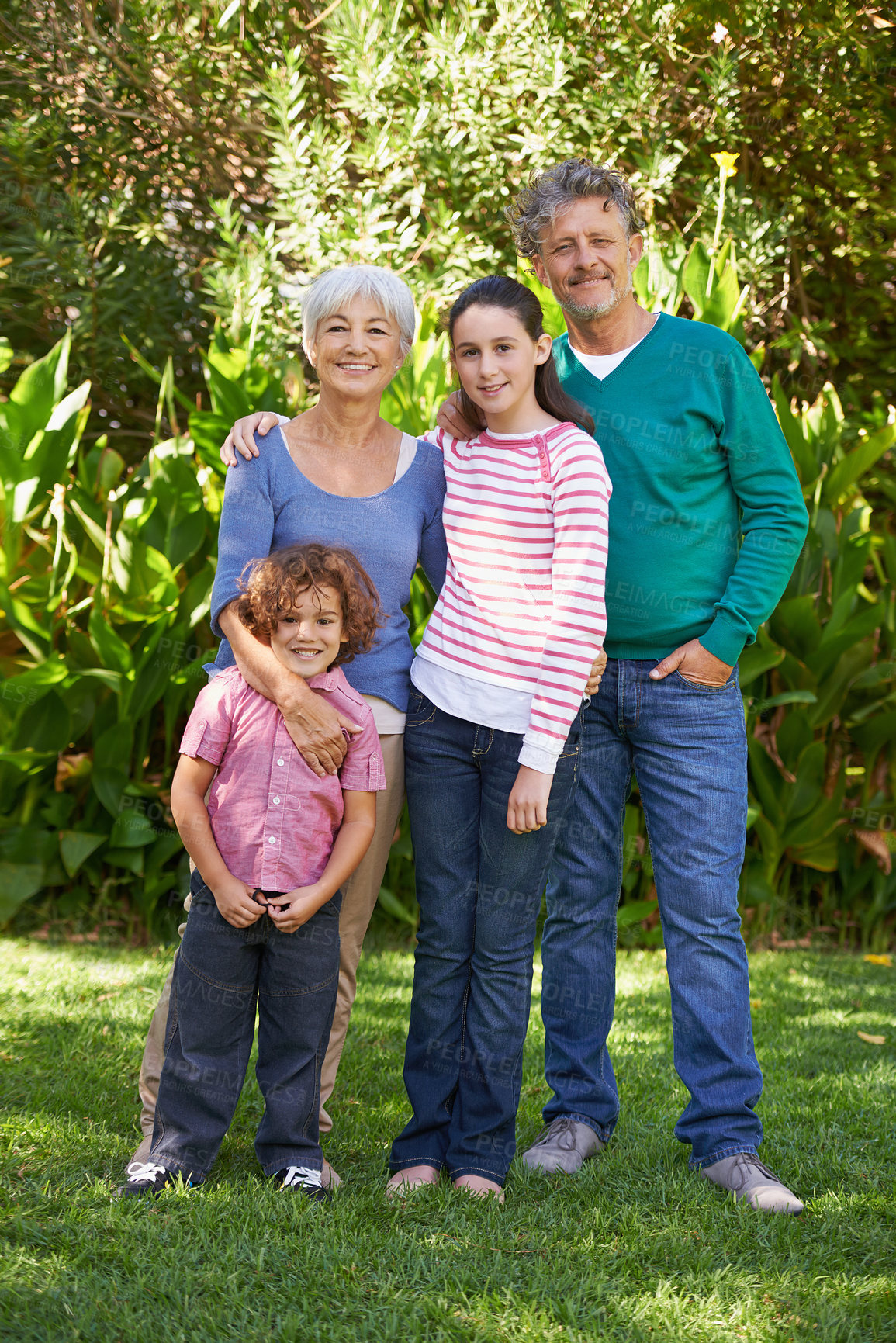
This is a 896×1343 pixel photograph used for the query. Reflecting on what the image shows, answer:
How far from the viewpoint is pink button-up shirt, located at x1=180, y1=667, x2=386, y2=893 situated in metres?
2.15

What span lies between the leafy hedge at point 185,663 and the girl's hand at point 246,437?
1.74 m

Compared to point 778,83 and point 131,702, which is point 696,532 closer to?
point 131,702

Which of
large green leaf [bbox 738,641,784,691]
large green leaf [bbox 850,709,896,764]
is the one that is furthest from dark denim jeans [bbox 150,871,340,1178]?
large green leaf [bbox 850,709,896,764]

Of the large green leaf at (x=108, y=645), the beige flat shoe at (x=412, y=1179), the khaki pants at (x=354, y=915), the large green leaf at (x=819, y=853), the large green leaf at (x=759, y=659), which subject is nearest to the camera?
the beige flat shoe at (x=412, y=1179)

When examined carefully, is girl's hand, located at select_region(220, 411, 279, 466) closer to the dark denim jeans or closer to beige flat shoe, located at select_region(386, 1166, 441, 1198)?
the dark denim jeans

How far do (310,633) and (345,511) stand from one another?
0.28 metres

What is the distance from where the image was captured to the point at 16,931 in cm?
419

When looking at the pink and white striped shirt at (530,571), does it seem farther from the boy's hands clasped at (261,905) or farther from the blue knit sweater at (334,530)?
the boy's hands clasped at (261,905)

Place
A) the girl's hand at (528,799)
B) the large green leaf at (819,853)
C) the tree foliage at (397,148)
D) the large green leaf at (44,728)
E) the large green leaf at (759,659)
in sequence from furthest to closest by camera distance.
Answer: the tree foliage at (397,148)
the large green leaf at (819,853)
the large green leaf at (759,659)
the large green leaf at (44,728)
the girl's hand at (528,799)

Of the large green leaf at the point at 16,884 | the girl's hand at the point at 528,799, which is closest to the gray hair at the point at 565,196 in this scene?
the girl's hand at the point at 528,799

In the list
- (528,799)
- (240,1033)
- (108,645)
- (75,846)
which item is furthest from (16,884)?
(528,799)

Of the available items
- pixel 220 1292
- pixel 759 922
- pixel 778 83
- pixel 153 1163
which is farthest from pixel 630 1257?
pixel 778 83

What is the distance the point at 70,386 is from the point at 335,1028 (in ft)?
14.4

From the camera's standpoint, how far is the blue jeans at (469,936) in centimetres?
218
